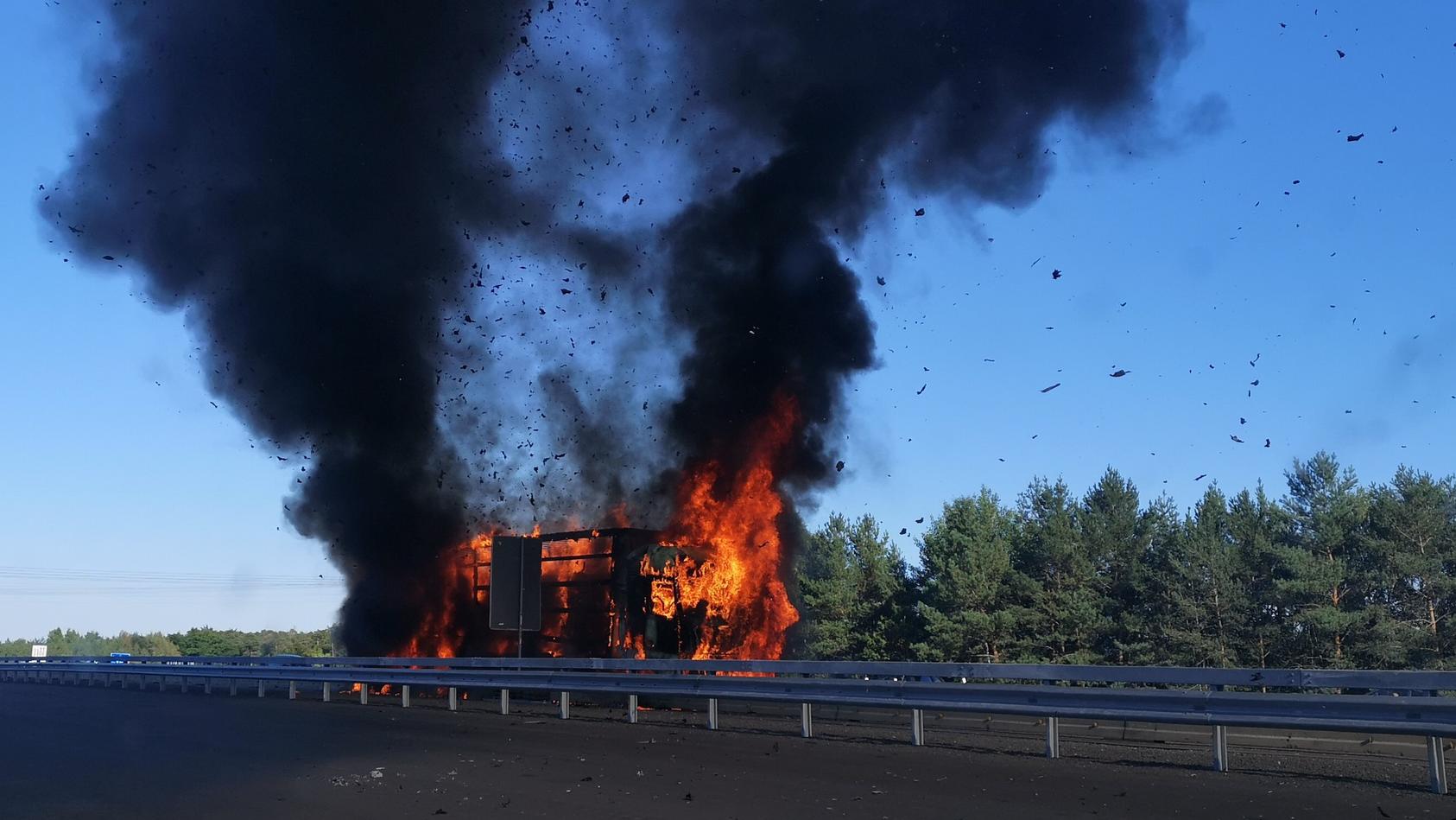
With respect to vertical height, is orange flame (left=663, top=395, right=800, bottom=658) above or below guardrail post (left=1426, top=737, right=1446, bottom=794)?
above

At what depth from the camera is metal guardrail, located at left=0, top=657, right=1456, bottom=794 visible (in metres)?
9.30

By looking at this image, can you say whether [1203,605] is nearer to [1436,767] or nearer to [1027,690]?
[1027,690]

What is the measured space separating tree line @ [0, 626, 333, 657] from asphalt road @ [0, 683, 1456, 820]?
342 feet

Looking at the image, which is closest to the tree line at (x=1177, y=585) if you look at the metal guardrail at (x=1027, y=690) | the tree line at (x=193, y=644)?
the metal guardrail at (x=1027, y=690)

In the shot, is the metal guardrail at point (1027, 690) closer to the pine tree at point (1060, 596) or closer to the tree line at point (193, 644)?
the pine tree at point (1060, 596)

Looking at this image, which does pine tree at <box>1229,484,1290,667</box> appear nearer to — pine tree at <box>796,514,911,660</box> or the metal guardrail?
pine tree at <box>796,514,911,660</box>

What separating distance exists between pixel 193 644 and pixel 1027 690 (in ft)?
473

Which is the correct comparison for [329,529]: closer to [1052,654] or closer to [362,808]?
[362,808]

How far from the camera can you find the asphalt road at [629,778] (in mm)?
8180

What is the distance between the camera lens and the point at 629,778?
32.9 feet

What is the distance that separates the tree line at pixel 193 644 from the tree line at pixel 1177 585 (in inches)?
2964

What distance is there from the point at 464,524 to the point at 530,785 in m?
20.7

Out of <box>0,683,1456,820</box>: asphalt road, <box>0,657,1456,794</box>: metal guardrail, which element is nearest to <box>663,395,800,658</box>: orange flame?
<box>0,657,1456,794</box>: metal guardrail

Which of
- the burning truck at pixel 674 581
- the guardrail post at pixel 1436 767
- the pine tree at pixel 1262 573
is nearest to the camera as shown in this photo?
the guardrail post at pixel 1436 767
